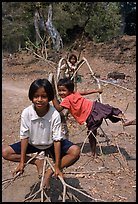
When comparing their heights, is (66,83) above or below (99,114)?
above

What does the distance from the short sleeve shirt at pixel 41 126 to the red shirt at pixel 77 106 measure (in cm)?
82

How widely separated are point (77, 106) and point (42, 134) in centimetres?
96

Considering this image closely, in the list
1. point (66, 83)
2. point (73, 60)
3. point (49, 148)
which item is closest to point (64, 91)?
point (66, 83)

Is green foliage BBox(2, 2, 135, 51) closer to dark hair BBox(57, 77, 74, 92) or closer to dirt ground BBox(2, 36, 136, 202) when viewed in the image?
dirt ground BBox(2, 36, 136, 202)

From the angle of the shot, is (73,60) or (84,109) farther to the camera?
(73,60)

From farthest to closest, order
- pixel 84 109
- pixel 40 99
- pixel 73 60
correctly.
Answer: pixel 73 60
pixel 84 109
pixel 40 99

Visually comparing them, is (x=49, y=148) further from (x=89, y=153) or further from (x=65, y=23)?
(x=65, y=23)

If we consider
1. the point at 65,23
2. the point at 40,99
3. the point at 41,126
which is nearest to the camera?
the point at 40,99

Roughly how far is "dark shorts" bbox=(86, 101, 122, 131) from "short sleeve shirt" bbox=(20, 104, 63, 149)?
985 millimetres

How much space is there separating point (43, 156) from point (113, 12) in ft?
46.1

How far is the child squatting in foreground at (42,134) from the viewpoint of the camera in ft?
9.12

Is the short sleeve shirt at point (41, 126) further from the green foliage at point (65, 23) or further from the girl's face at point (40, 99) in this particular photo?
the green foliage at point (65, 23)

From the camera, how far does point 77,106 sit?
12.5 feet

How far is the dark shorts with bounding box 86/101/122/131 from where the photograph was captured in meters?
3.80
